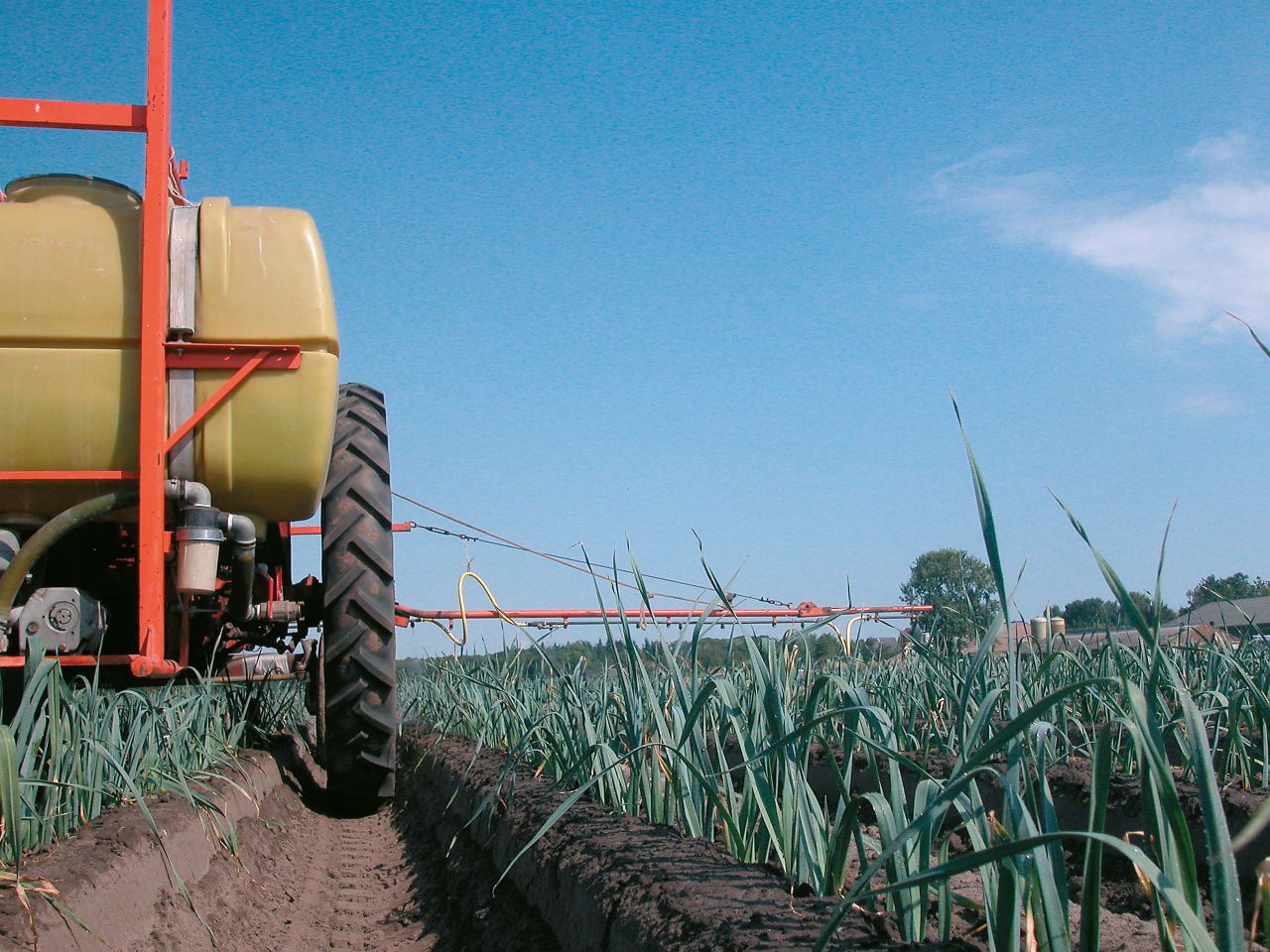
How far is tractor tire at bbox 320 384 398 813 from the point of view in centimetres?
393

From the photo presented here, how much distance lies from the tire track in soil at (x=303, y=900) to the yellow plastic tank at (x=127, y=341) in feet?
3.57

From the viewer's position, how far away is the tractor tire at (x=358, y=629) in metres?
3.93

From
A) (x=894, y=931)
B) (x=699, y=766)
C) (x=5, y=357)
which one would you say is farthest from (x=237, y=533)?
(x=894, y=931)

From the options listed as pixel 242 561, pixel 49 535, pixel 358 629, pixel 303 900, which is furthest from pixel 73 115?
pixel 303 900

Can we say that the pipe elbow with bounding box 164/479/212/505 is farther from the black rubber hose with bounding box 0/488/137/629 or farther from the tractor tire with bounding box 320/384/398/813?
the tractor tire with bounding box 320/384/398/813

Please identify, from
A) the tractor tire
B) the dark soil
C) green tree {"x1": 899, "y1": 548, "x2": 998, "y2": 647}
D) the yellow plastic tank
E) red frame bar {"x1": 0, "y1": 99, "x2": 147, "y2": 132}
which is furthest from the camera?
the tractor tire

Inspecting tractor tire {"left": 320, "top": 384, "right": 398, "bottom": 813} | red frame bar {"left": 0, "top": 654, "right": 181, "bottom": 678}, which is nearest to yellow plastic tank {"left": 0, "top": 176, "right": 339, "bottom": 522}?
red frame bar {"left": 0, "top": 654, "right": 181, "bottom": 678}

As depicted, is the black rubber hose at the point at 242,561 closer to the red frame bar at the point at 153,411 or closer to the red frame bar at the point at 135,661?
the red frame bar at the point at 153,411

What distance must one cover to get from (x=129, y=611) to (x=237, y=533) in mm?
891

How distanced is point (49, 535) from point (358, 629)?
124 centimetres

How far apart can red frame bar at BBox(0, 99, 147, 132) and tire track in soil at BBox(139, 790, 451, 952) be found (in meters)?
2.11

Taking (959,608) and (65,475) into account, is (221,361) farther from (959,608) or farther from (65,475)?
(959,608)

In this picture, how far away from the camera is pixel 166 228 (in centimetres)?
313

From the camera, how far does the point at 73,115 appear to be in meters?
3.23
